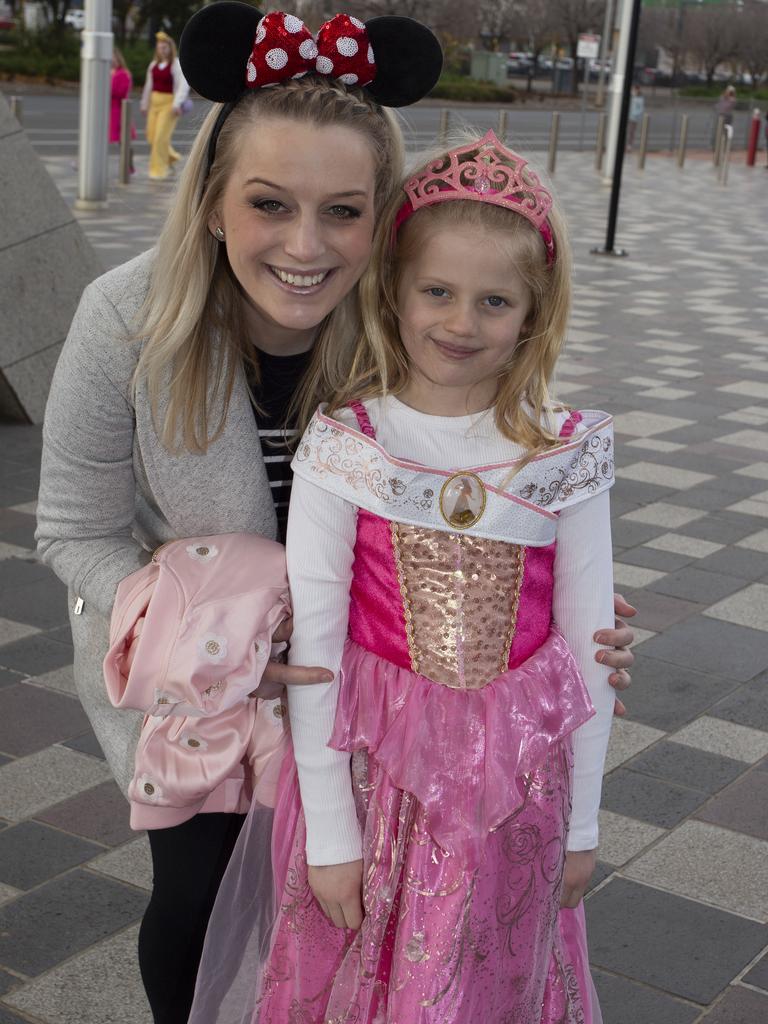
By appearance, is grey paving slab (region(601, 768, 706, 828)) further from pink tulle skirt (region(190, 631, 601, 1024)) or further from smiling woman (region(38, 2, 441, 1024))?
smiling woman (region(38, 2, 441, 1024))

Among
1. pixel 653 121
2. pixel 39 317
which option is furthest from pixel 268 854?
pixel 653 121

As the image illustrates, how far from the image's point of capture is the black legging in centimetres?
213

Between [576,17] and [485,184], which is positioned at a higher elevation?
[576,17]

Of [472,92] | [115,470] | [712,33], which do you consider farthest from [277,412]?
[712,33]

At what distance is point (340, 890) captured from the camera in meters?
1.97

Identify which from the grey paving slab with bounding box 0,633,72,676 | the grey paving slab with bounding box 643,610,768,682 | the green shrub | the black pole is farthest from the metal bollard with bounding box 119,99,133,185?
the green shrub

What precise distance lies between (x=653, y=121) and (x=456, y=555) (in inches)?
→ 1579

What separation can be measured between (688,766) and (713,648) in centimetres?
89

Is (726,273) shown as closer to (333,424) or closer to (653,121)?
(333,424)

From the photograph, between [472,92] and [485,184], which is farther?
[472,92]

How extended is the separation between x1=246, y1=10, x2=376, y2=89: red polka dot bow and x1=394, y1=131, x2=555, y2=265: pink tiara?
185 millimetres

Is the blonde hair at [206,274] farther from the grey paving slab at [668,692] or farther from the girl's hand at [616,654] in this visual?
the grey paving slab at [668,692]

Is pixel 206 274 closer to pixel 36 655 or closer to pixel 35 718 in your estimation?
pixel 35 718

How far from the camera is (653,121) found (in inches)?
1567
